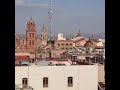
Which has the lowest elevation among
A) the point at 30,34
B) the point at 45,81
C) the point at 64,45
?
the point at 45,81

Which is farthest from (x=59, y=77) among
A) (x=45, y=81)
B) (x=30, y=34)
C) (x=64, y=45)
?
(x=64, y=45)

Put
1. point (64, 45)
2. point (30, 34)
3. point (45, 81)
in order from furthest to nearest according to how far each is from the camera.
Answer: point (64, 45)
point (30, 34)
point (45, 81)

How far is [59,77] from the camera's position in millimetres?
7242

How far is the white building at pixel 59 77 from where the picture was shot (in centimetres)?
697

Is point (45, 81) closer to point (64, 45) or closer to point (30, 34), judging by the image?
point (30, 34)

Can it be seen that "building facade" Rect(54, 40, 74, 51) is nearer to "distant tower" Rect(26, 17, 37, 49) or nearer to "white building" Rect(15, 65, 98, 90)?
"distant tower" Rect(26, 17, 37, 49)

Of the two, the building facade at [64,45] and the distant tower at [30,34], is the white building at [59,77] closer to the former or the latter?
the distant tower at [30,34]

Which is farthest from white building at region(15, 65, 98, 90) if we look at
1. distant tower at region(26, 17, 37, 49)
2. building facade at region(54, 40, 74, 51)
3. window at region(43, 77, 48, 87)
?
building facade at region(54, 40, 74, 51)

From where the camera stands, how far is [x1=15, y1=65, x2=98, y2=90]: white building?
6969mm
